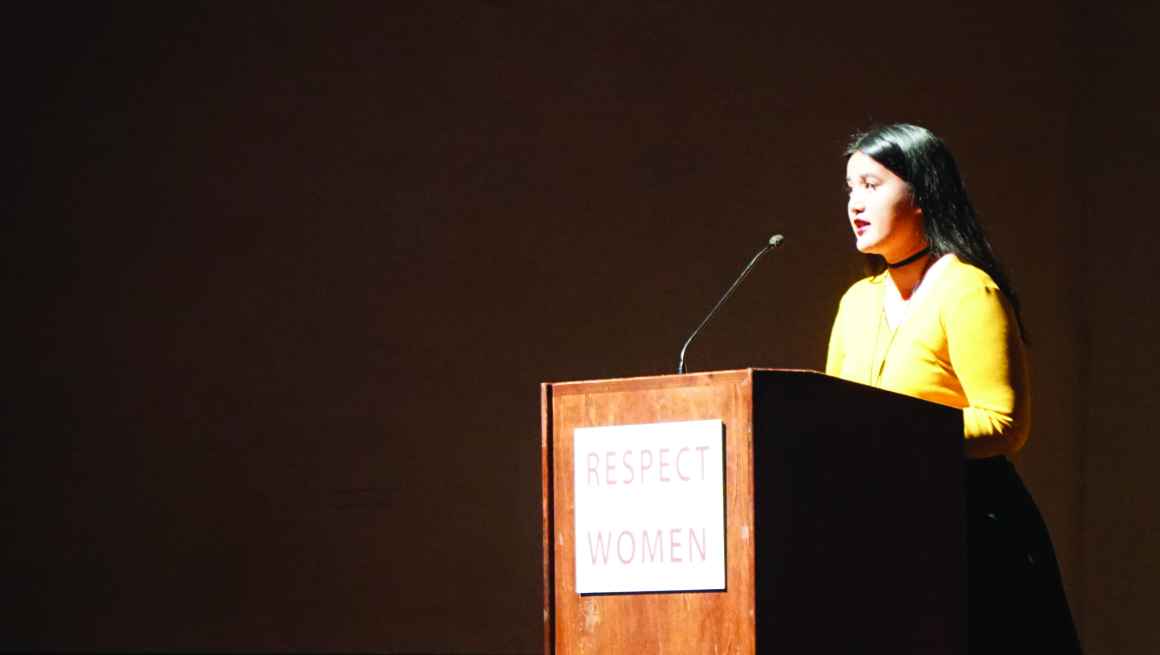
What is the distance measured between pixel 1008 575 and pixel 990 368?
315 mm

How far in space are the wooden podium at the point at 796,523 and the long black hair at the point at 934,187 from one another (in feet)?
1.35

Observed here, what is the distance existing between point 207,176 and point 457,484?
3.50ft

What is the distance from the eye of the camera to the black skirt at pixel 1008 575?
2258mm

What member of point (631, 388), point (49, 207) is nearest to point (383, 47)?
point (49, 207)

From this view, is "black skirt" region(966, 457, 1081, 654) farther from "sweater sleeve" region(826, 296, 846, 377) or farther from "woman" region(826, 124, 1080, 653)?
"sweater sleeve" region(826, 296, 846, 377)

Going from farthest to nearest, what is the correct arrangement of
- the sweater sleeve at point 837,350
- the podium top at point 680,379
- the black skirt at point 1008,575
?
1. the sweater sleeve at point 837,350
2. the black skirt at point 1008,575
3. the podium top at point 680,379

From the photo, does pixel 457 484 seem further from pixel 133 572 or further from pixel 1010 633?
pixel 1010 633

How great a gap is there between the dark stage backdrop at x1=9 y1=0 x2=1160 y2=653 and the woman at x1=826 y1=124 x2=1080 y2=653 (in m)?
1.68

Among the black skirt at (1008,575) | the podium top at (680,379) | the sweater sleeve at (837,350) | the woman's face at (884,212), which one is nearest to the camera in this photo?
the podium top at (680,379)

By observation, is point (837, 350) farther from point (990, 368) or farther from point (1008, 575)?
point (1008, 575)

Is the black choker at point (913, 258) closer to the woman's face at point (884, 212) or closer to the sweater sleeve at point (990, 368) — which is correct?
the woman's face at point (884, 212)

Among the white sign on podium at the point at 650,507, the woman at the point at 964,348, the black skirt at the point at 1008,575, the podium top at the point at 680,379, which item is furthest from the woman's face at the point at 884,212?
the white sign on podium at the point at 650,507

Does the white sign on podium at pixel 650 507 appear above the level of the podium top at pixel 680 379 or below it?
below

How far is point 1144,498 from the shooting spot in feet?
13.7
